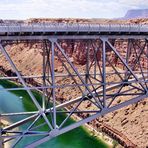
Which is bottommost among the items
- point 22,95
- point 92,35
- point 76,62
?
point 22,95

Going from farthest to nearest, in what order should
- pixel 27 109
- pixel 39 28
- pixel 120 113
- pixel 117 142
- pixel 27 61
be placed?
1. pixel 27 61
2. pixel 27 109
3. pixel 120 113
4. pixel 117 142
5. pixel 39 28

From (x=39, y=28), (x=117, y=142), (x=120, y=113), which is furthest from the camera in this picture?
(x=120, y=113)

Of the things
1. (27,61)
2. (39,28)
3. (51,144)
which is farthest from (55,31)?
(27,61)

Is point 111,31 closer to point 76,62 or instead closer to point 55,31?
point 55,31

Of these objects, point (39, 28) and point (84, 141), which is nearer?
point (39, 28)

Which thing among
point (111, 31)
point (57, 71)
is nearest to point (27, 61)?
point (57, 71)

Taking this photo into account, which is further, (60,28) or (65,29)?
(65,29)

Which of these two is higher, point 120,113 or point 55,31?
point 55,31
